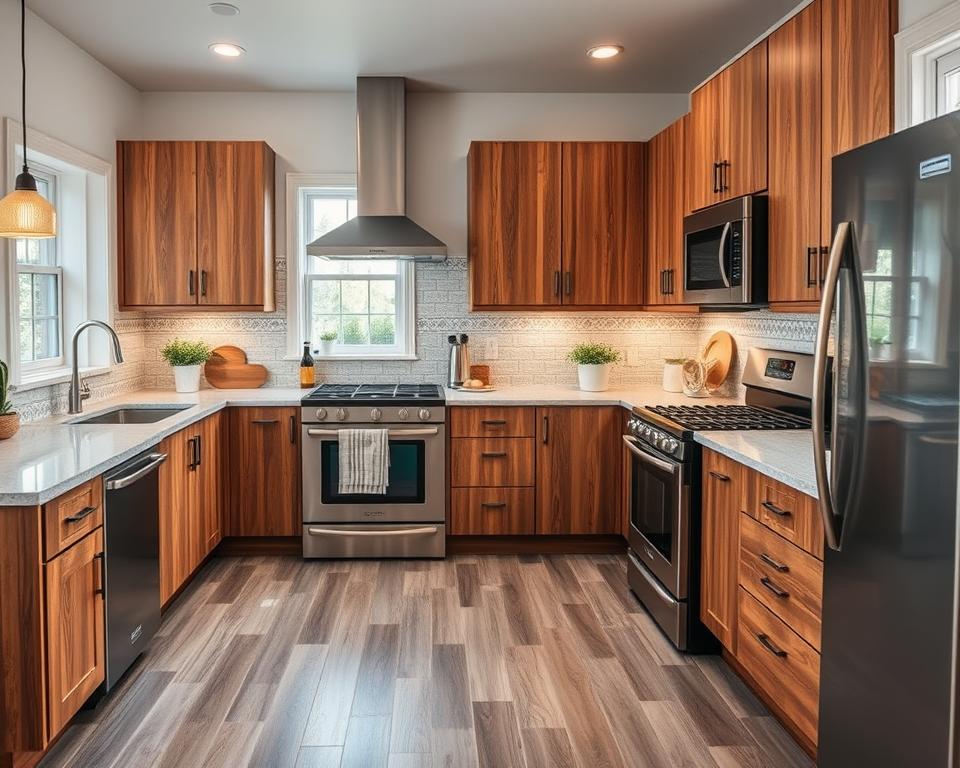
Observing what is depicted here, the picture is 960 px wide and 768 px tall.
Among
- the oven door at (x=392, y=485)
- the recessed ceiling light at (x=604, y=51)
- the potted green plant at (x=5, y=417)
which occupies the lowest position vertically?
the oven door at (x=392, y=485)

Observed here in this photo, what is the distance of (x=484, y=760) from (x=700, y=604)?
1207 millimetres

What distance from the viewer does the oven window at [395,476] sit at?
452 centimetres


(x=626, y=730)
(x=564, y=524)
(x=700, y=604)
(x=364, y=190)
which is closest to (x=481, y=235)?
(x=364, y=190)

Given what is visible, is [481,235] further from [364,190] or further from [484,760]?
[484,760]

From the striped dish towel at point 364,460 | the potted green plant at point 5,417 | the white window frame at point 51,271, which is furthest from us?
the striped dish towel at point 364,460

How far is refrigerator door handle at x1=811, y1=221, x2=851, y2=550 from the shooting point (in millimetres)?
1916

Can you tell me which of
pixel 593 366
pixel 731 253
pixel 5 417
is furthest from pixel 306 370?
pixel 731 253

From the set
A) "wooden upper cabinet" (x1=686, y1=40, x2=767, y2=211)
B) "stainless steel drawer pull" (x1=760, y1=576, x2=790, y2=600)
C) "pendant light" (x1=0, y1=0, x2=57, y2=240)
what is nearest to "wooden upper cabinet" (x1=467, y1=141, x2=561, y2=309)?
"wooden upper cabinet" (x1=686, y1=40, x2=767, y2=211)

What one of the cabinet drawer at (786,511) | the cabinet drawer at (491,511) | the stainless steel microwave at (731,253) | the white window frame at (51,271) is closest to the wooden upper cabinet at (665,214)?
the stainless steel microwave at (731,253)

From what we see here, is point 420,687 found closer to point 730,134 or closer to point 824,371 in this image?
point 824,371

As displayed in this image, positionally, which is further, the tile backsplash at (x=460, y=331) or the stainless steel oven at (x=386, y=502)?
the tile backsplash at (x=460, y=331)

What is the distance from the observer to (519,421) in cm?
458

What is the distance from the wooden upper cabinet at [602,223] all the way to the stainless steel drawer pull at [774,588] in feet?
7.94

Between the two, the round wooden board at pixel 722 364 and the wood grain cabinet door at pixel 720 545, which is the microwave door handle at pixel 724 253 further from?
the round wooden board at pixel 722 364
